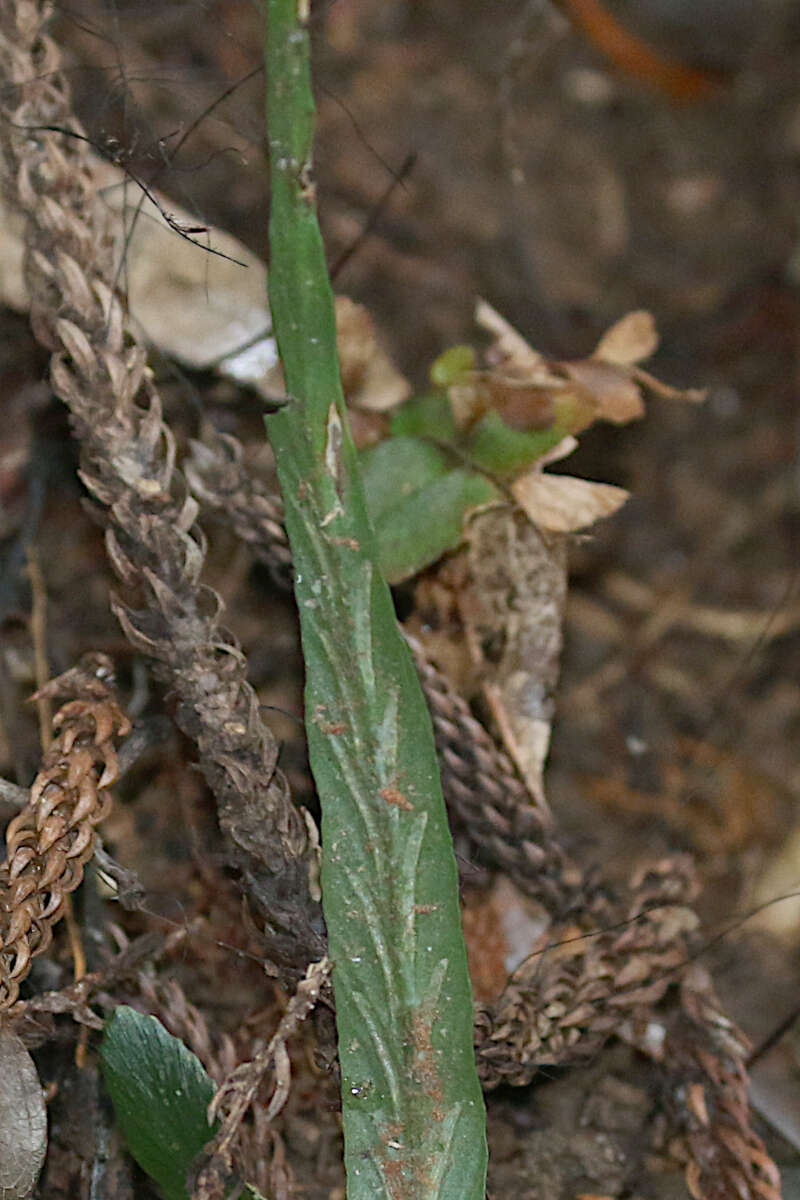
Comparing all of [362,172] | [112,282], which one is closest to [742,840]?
[112,282]

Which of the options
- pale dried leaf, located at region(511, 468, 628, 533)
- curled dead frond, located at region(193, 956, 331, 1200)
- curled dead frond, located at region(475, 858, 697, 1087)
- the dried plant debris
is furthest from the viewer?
the dried plant debris

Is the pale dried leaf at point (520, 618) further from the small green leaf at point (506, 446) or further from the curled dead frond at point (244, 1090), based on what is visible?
the curled dead frond at point (244, 1090)

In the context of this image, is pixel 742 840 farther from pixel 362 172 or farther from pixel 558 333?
pixel 362 172

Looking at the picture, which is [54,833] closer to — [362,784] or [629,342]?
[362,784]

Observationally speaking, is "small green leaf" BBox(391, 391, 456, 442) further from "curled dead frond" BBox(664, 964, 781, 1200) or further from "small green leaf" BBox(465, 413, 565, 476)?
"curled dead frond" BBox(664, 964, 781, 1200)

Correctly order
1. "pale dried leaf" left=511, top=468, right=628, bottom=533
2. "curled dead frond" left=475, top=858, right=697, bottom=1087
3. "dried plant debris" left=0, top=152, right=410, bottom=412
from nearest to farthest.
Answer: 1. "curled dead frond" left=475, top=858, right=697, bottom=1087
2. "pale dried leaf" left=511, top=468, right=628, bottom=533
3. "dried plant debris" left=0, top=152, right=410, bottom=412

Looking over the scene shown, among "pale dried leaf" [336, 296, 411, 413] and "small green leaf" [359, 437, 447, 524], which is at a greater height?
"pale dried leaf" [336, 296, 411, 413]

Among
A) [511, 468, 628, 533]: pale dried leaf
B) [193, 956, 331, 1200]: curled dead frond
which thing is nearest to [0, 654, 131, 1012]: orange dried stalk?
[193, 956, 331, 1200]: curled dead frond

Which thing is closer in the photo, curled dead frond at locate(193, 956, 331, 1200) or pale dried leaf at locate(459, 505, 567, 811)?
curled dead frond at locate(193, 956, 331, 1200)

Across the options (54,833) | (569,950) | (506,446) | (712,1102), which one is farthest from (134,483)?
(712,1102)
